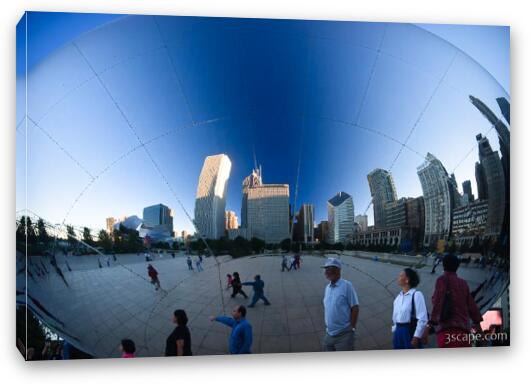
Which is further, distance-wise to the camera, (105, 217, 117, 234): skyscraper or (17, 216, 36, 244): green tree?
(17, 216, 36, 244): green tree

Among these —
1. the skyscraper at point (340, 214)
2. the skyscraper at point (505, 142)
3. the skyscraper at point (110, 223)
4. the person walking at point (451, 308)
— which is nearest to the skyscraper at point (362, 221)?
the skyscraper at point (340, 214)

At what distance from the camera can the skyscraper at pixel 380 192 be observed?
427 centimetres

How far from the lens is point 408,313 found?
13.9 ft

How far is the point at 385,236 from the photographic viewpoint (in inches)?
171

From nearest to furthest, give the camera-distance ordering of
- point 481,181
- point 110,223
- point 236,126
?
1. point 110,223
2. point 236,126
3. point 481,181

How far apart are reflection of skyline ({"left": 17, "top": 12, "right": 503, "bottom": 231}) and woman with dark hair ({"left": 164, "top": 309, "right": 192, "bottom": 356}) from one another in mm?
970

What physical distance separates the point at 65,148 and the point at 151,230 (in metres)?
1.25

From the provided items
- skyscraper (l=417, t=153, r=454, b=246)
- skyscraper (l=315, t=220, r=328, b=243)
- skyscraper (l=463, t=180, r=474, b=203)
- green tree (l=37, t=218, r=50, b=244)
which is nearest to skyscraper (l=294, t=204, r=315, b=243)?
skyscraper (l=315, t=220, r=328, b=243)

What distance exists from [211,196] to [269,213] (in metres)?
0.65

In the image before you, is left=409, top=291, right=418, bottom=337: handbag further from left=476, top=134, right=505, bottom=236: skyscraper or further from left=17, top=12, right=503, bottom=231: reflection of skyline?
left=476, top=134, right=505, bottom=236: skyscraper

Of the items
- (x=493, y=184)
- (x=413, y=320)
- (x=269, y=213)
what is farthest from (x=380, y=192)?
(x=493, y=184)

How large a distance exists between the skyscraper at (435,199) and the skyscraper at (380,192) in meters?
0.41

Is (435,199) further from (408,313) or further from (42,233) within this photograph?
(42,233)

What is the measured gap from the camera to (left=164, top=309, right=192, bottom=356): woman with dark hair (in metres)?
4.18
